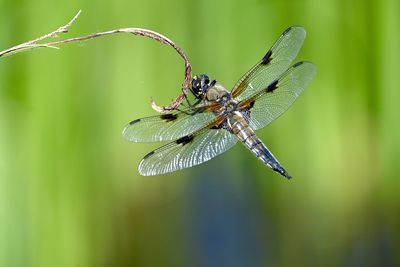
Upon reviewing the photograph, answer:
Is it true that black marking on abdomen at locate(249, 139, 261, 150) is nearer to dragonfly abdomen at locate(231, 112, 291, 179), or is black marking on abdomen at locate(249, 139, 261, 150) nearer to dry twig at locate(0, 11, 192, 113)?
dragonfly abdomen at locate(231, 112, 291, 179)

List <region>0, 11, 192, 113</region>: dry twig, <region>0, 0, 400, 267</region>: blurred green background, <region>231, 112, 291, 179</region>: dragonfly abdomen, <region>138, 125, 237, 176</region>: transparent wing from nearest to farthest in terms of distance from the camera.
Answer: <region>0, 11, 192, 113</region>: dry twig → <region>138, 125, 237, 176</region>: transparent wing → <region>231, 112, 291, 179</region>: dragonfly abdomen → <region>0, 0, 400, 267</region>: blurred green background

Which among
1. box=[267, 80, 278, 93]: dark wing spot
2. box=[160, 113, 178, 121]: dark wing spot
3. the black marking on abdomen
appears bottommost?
the black marking on abdomen

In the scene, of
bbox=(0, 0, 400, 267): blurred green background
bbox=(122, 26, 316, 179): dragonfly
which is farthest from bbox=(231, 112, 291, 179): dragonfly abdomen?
bbox=(0, 0, 400, 267): blurred green background

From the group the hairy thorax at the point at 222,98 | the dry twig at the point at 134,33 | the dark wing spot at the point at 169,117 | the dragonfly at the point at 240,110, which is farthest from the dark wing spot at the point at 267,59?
the dry twig at the point at 134,33

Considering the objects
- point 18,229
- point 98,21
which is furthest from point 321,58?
point 18,229

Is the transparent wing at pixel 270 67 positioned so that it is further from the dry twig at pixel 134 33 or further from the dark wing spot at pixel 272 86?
the dry twig at pixel 134 33

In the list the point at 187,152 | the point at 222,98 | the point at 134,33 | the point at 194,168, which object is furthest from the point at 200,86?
the point at 134,33

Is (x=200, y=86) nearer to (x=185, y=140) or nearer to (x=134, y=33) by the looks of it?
(x=185, y=140)
